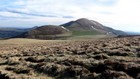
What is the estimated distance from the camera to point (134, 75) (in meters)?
18.0

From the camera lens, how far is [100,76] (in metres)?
18.0

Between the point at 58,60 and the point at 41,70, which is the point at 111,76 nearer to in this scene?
the point at 41,70

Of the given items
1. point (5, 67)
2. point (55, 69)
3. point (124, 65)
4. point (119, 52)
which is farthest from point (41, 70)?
point (119, 52)

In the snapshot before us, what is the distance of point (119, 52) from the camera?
26.3 m

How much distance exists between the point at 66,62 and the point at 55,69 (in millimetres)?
2044

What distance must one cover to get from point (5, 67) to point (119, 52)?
34.5 ft

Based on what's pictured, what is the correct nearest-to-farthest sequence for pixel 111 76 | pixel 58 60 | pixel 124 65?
pixel 111 76 → pixel 124 65 → pixel 58 60

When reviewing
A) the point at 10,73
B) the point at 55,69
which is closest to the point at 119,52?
the point at 55,69

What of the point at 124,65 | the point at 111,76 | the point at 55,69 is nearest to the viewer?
the point at 111,76

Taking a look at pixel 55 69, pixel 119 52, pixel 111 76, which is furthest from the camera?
pixel 119 52

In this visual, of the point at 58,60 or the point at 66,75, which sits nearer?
the point at 66,75

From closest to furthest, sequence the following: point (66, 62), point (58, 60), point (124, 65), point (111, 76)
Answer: point (111, 76) < point (124, 65) < point (66, 62) < point (58, 60)

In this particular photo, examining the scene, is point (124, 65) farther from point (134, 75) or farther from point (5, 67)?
point (5, 67)

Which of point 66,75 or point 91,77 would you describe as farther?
point 66,75
